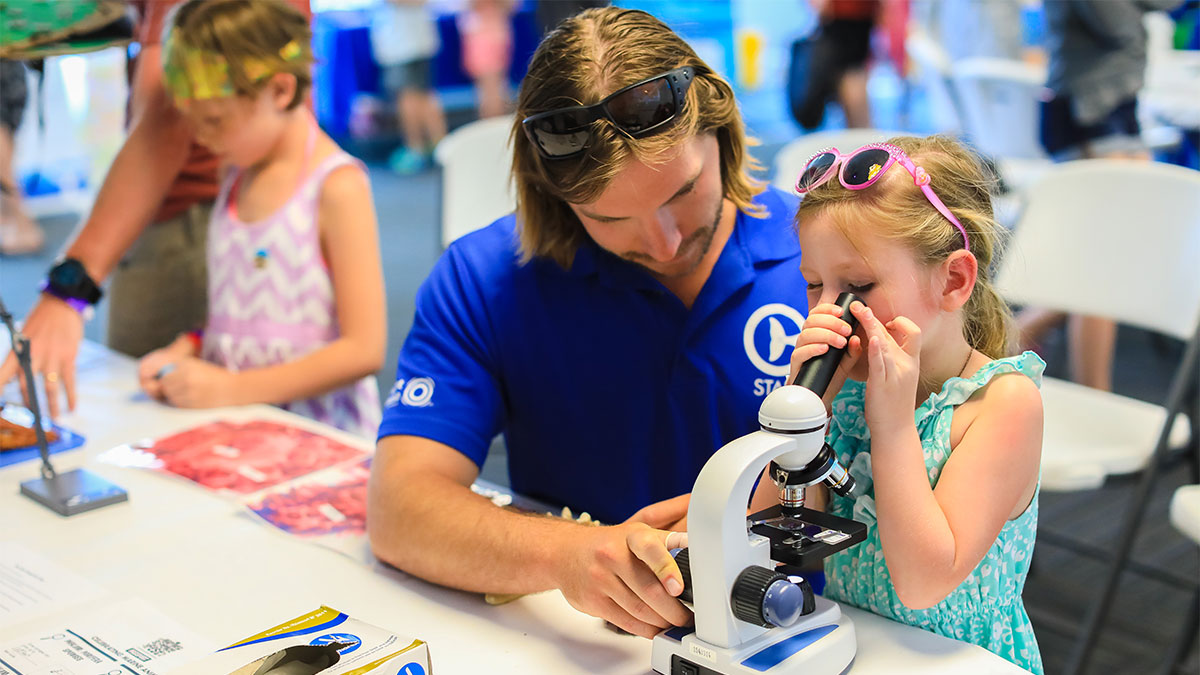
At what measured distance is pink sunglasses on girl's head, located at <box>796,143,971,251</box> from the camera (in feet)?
3.39

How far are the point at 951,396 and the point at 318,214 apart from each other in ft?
3.97

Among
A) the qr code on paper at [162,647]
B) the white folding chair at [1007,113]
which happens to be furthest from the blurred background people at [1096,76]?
the qr code on paper at [162,647]

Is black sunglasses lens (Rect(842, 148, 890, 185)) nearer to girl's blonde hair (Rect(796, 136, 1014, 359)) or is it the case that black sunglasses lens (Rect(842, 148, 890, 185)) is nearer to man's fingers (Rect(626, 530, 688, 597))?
girl's blonde hair (Rect(796, 136, 1014, 359))

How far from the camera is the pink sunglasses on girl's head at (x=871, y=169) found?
1.03 m

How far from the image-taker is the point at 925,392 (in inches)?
43.6

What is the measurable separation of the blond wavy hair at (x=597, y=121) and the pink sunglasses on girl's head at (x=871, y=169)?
0.69ft

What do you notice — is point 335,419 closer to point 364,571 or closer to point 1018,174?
point 364,571

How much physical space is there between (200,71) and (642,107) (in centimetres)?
93

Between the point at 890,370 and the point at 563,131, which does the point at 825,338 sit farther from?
the point at 563,131

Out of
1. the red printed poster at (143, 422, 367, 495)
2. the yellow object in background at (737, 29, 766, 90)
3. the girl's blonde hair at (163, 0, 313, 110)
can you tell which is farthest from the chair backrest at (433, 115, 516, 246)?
the yellow object in background at (737, 29, 766, 90)

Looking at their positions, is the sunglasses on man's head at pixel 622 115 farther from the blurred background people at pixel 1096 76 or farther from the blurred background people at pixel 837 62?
the blurred background people at pixel 837 62

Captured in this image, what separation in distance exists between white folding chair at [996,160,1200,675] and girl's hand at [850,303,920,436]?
4.06ft

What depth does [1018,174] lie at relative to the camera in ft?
13.1

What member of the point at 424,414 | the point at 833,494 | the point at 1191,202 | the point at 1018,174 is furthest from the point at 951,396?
the point at 1018,174
